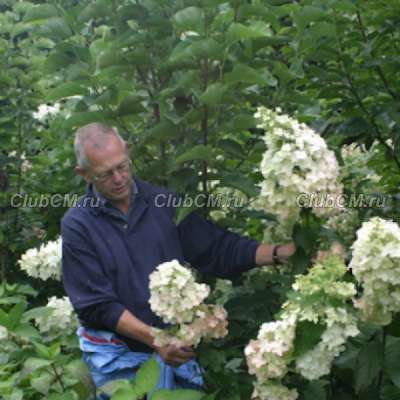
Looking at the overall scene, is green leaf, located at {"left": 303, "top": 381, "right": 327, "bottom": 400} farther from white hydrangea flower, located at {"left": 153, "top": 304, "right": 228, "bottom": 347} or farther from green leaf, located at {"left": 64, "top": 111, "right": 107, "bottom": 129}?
green leaf, located at {"left": 64, "top": 111, "right": 107, "bottom": 129}

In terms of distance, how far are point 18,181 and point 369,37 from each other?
8.54 feet

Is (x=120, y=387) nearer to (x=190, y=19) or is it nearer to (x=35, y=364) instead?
(x=35, y=364)

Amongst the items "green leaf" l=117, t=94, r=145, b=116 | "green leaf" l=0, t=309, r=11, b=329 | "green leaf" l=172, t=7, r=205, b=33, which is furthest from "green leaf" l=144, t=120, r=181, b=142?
"green leaf" l=0, t=309, r=11, b=329

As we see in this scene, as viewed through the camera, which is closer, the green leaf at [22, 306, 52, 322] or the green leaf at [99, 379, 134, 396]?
the green leaf at [99, 379, 134, 396]

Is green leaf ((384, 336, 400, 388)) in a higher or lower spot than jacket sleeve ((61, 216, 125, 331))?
higher

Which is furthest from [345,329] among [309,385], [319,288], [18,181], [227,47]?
[18,181]

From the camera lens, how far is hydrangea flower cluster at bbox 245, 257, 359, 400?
2061 mm

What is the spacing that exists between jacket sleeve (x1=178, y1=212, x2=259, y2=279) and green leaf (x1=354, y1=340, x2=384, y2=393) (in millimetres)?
854

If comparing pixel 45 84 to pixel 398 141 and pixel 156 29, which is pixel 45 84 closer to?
pixel 156 29

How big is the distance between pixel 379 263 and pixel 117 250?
129 centimetres

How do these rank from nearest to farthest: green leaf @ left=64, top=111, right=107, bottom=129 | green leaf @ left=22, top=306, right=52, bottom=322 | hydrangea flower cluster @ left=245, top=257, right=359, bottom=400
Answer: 1. hydrangea flower cluster @ left=245, top=257, right=359, bottom=400
2. green leaf @ left=22, top=306, right=52, bottom=322
3. green leaf @ left=64, top=111, right=107, bottom=129

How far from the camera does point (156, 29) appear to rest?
3092 mm

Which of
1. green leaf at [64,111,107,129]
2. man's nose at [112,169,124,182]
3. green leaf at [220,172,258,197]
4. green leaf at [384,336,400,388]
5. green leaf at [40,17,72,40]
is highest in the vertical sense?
green leaf at [40,17,72,40]

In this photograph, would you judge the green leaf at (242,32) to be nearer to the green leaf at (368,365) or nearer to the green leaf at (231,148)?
the green leaf at (231,148)
